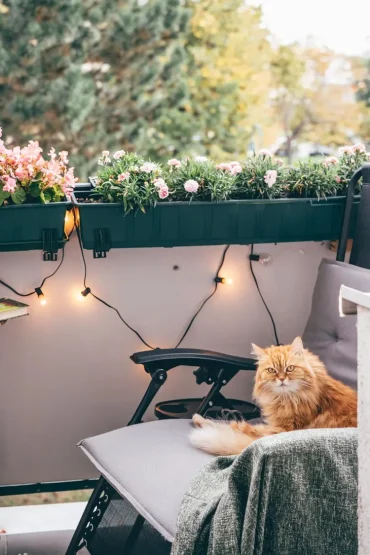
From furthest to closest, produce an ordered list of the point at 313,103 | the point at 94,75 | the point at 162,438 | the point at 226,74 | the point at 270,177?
the point at 313,103
the point at 226,74
the point at 94,75
the point at 270,177
the point at 162,438

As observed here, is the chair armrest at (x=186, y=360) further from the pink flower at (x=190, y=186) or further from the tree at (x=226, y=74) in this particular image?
the tree at (x=226, y=74)

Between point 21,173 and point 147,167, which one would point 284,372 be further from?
point 21,173

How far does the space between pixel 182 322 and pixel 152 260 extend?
0.24 metres

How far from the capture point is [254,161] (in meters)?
2.33

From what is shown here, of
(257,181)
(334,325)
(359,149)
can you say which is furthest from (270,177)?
(334,325)

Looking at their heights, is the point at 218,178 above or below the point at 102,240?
above

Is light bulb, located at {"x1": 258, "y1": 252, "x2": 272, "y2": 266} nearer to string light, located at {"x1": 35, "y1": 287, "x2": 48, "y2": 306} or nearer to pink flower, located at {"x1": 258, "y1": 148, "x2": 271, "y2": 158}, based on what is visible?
pink flower, located at {"x1": 258, "y1": 148, "x2": 271, "y2": 158}

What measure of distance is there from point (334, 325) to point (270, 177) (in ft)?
1.67

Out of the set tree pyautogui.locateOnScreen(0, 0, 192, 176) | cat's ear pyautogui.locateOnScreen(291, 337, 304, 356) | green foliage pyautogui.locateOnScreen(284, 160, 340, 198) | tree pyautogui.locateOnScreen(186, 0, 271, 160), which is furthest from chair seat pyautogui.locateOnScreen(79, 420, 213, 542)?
tree pyautogui.locateOnScreen(186, 0, 271, 160)

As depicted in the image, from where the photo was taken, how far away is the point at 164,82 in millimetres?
10156

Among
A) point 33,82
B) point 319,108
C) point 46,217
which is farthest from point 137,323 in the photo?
point 319,108

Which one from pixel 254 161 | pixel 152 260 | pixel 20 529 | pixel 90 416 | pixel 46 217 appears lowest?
pixel 20 529

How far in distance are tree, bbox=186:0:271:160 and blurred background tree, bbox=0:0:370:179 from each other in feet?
0.05

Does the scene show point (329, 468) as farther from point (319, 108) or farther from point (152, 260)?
point (319, 108)
